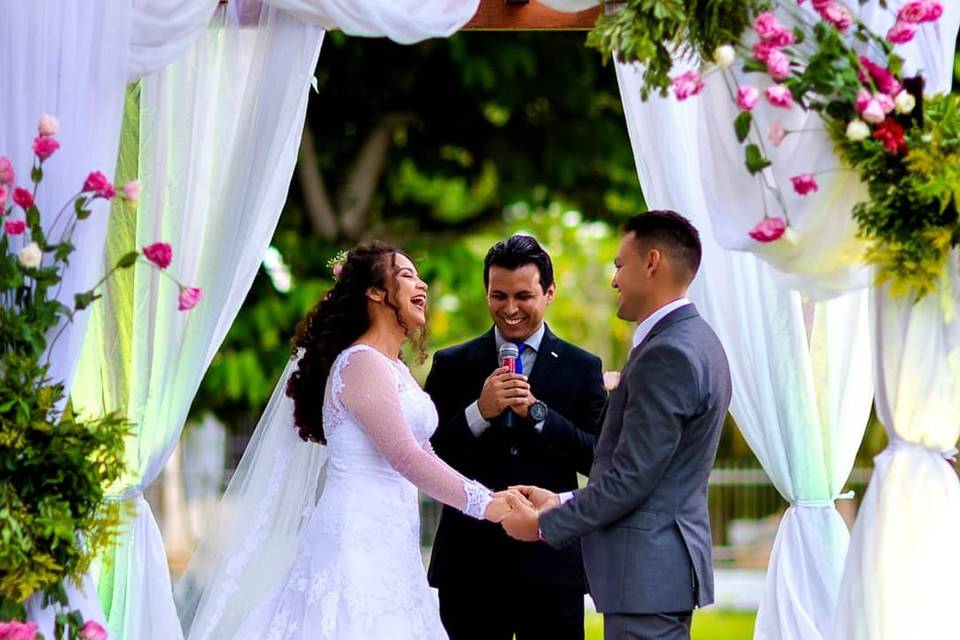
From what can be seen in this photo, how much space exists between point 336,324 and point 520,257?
69 centimetres

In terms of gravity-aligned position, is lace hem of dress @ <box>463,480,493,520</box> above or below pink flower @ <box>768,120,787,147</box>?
below

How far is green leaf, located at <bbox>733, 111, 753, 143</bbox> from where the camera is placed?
14.4 feet

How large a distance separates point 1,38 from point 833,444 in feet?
9.91

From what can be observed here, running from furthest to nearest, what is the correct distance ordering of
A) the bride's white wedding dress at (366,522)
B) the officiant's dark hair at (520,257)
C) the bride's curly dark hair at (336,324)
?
the officiant's dark hair at (520,257) → the bride's curly dark hair at (336,324) → the bride's white wedding dress at (366,522)

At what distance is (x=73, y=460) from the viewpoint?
4234mm

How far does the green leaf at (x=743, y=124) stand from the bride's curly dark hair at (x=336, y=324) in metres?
1.23

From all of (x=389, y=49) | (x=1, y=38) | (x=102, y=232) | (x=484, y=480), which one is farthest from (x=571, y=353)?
(x=389, y=49)

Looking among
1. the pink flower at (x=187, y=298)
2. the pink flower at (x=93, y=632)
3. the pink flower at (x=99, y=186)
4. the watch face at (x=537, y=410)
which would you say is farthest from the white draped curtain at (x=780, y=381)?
the pink flower at (x=93, y=632)

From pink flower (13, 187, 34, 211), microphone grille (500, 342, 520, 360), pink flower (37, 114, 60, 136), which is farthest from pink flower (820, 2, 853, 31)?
pink flower (13, 187, 34, 211)

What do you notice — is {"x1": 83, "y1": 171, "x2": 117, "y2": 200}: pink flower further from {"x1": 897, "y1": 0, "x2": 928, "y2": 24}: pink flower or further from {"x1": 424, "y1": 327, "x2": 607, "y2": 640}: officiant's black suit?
{"x1": 897, "y1": 0, "x2": 928, "y2": 24}: pink flower

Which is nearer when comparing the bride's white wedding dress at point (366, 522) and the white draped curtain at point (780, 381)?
the bride's white wedding dress at point (366, 522)

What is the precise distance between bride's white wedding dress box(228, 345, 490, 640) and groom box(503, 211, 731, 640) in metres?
0.47

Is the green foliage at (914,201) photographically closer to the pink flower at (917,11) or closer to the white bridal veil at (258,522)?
the pink flower at (917,11)

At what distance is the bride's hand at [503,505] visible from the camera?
15.9 ft
